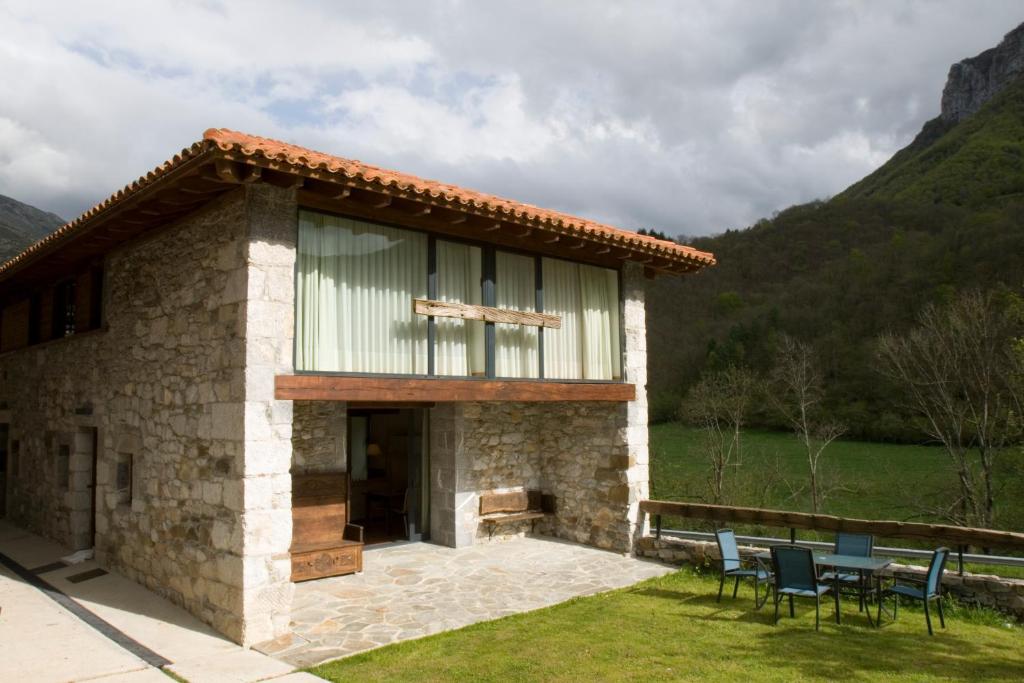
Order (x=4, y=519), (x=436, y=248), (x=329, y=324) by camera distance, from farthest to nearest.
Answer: (x=4, y=519) < (x=436, y=248) < (x=329, y=324)

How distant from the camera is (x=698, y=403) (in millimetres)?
20156

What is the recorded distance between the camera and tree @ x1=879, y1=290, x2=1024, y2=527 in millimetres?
13547

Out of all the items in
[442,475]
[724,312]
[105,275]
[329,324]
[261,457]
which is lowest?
[442,475]

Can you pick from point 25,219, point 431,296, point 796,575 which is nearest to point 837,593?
point 796,575

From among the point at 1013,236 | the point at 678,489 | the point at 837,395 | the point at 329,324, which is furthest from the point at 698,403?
the point at 329,324

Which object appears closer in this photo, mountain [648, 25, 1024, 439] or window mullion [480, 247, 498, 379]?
window mullion [480, 247, 498, 379]

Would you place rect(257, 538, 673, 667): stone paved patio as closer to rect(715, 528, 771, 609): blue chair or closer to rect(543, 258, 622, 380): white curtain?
rect(715, 528, 771, 609): blue chair

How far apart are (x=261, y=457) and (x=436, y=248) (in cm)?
290

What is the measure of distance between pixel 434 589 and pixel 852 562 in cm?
424

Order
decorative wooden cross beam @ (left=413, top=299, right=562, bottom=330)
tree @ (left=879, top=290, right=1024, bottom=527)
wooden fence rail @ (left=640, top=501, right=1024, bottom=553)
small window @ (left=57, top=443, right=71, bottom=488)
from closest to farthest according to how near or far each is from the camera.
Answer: wooden fence rail @ (left=640, top=501, right=1024, bottom=553) < decorative wooden cross beam @ (left=413, top=299, right=562, bottom=330) < small window @ (left=57, top=443, right=71, bottom=488) < tree @ (left=879, top=290, right=1024, bottom=527)

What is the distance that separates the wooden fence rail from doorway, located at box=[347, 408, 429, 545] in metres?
3.19

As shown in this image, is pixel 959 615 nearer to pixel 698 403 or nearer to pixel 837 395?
pixel 698 403

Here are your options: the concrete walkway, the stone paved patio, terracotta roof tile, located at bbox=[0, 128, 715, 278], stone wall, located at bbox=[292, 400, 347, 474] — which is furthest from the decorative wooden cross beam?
the concrete walkway

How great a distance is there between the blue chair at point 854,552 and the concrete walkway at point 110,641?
16.6 ft
